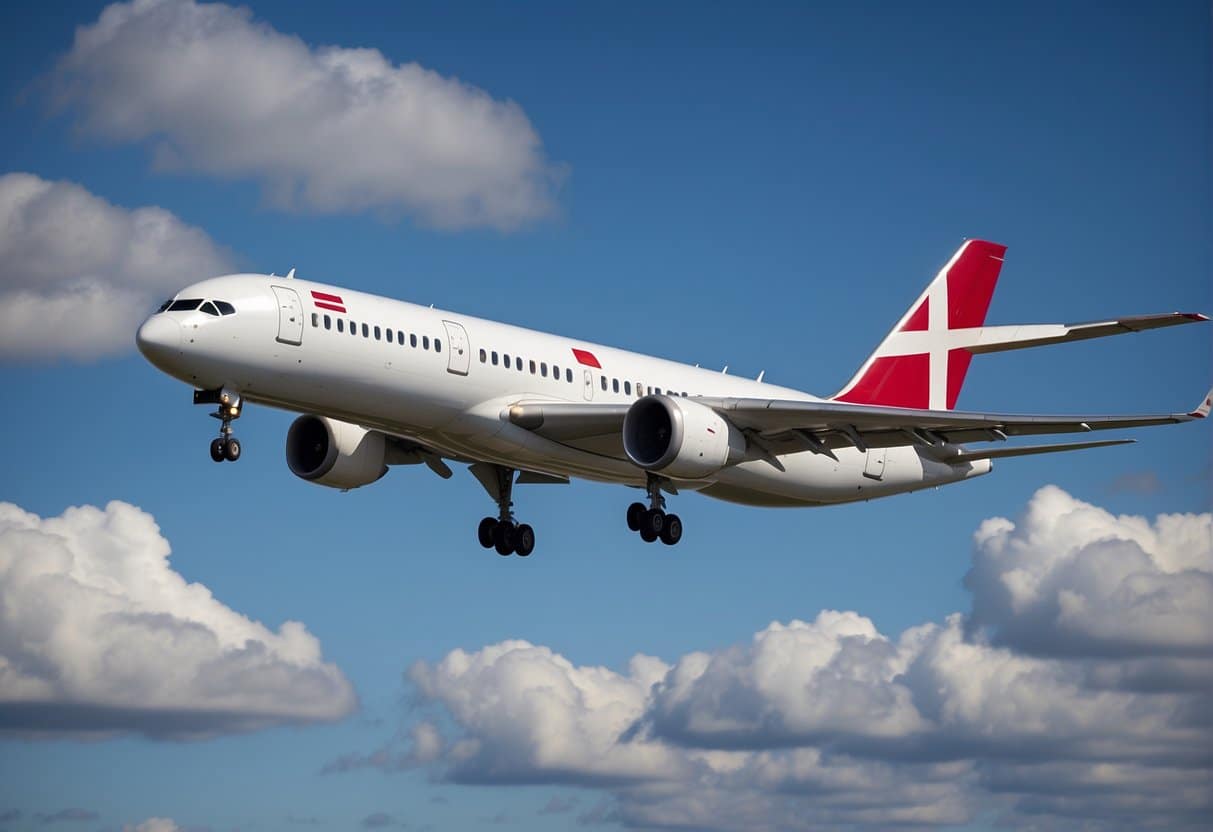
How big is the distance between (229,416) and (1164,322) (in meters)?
19.8

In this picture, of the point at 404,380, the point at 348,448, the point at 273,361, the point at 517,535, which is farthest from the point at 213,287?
the point at 517,535

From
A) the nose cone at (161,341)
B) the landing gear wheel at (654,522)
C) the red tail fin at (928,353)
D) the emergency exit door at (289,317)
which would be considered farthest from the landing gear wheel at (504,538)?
the nose cone at (161,341)

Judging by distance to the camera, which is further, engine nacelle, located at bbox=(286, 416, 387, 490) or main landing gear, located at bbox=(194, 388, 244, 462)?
engine nacelle, located at bbox=(286, 416, 387, 490)

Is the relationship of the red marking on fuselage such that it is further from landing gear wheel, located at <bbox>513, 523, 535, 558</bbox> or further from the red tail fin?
the red tail fin

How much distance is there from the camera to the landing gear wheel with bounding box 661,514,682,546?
144 feet

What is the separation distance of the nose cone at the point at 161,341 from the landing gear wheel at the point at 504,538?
13.4 metres

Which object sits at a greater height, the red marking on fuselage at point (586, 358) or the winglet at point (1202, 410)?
the red marking on fuselage at point (586, 358)

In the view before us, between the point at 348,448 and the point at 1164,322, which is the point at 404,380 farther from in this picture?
the point at 1164,322

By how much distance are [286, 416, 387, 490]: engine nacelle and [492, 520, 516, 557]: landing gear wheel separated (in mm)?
3705

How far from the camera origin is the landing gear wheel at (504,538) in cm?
4747

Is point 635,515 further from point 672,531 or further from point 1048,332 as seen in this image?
point 1048,332

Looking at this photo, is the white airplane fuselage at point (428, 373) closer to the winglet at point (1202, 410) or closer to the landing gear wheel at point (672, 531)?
the landing gear wheel at point (672, 531)

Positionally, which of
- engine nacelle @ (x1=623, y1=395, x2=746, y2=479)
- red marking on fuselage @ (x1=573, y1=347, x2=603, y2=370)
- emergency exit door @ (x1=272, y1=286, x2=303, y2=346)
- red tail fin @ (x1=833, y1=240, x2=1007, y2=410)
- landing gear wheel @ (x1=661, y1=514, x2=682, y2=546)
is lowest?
landing gear wheel @ (x1=661, y1=514, x2=682, y2=546)

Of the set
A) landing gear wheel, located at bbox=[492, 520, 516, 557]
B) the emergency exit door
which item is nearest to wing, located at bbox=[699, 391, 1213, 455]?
landing gear wheel, located at bbox=[492, 520, 516, 557]
